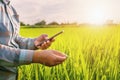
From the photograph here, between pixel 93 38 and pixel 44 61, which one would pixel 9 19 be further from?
pixel 93 38

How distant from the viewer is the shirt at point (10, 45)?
1082 mm

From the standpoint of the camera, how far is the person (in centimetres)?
105

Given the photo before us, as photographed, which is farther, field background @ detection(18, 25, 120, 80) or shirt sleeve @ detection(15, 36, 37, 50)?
field background @ detection(18, 25, 120, 80)

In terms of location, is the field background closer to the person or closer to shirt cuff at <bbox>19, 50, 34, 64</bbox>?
the person

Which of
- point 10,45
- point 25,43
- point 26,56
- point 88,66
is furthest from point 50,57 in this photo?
point 88,66

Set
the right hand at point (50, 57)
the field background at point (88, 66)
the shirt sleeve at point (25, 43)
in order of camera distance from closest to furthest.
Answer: the right hand at point (50, 57) < the shirt sleeve at point (25, 43) < the field background at point (88, 66)

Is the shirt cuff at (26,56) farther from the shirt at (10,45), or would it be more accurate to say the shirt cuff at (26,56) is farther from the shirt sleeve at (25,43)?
the shirt sleeve at (25,43)

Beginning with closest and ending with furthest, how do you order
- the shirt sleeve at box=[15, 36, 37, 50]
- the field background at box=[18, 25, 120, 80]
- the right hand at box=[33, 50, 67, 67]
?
the right hand at box=[33, 50, 67, 67] → the shirt sleeve at box=[15, 36, 37, 50] → the field background at box=[18, 25, 120, 80]

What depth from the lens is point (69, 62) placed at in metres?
1.62

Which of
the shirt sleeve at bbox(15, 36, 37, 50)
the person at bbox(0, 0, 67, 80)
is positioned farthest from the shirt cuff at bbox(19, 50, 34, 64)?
the shirt sleeve at bbox(15, 36, 37, 50)

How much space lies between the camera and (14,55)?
42.7 inches

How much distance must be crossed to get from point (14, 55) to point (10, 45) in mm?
105

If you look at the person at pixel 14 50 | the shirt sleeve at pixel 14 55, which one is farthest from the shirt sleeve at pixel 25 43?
the shirt sleeve at pixel 14 55

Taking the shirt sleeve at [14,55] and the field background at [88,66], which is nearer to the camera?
the shirt sleeve at [14,55]
